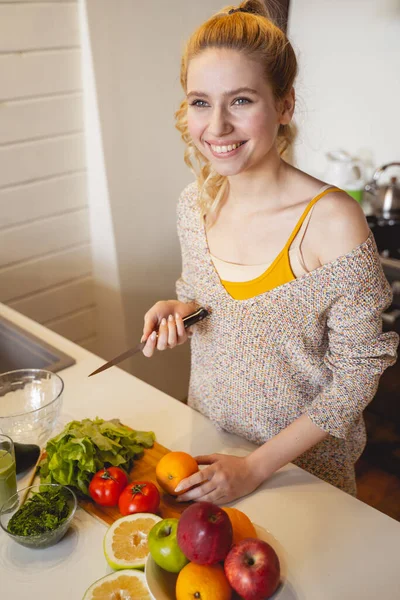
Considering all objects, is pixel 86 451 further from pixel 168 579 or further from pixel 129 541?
pixel 168 579

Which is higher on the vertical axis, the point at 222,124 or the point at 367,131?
the point at 222,124

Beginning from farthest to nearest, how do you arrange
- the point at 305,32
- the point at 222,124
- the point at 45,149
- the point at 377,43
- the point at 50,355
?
1. the point at 305,32
2. the point at 377,43
3. the point at 45,149
4. the point at 50,355
5. the point at 222,124

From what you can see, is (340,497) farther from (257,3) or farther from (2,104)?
(2,104)

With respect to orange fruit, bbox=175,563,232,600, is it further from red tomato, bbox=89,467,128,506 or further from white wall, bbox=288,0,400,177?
white wall, bbox=288,0,400,177

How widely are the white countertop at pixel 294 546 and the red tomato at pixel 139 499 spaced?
6cm

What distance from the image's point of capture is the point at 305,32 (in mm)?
2535

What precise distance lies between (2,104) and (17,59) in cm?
15

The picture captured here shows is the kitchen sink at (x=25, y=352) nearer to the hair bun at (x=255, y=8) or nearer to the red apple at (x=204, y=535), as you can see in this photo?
the red apple at (x=204, y=535)

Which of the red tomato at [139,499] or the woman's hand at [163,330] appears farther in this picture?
the woman's hand at [163,330]

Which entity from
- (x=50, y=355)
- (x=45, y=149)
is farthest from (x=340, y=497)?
(x=45, y=149)

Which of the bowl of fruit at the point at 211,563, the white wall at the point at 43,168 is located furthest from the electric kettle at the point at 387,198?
the bowl of fruit at the point at 211,563

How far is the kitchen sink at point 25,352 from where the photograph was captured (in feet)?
4.98

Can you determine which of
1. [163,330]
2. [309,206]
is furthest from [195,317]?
[309,206]

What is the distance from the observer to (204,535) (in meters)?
0.80
